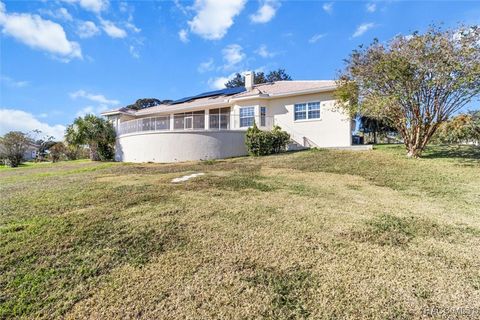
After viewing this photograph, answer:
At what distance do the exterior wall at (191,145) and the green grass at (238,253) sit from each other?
30.8ft

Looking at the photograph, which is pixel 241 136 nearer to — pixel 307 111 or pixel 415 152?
pixel 307 111

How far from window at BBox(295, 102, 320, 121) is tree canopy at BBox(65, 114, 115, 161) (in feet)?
50.0

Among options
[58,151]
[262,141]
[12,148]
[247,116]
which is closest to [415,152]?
[262,141]

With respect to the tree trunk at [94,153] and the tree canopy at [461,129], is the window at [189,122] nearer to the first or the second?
the tree trunk at [94,153]

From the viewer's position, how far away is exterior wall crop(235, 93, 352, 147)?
1711cm

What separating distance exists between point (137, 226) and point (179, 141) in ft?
42.1

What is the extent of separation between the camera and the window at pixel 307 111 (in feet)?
58.3

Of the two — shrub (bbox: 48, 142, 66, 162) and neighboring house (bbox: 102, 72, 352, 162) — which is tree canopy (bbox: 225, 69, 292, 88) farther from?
shrub (bbox: 48, 142, 66, 162)

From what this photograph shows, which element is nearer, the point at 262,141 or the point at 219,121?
the point at 262,141

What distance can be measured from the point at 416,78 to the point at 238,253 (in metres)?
12.9

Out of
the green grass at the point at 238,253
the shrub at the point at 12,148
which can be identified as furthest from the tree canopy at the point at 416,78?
the shrub at the point at 12,148

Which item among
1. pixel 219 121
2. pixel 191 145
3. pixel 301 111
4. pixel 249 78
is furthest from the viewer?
pixel 249 78

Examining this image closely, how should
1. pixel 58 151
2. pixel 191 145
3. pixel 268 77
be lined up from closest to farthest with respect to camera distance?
1. pixel 191 145
2. pixel 58 151
3. pixel 268 77

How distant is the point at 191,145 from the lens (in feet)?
56.6
